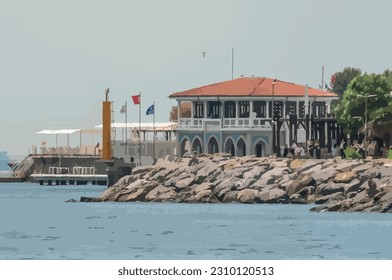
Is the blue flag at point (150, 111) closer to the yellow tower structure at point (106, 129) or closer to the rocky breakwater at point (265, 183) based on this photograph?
the yellow tower structure at point (106, 129)

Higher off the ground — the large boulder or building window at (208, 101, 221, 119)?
building window at (208, 101, 221, 119)

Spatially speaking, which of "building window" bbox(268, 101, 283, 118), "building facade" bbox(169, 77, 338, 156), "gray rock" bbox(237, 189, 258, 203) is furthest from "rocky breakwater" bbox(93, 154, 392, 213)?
"building window" bbox(268, 101, 283, 118)

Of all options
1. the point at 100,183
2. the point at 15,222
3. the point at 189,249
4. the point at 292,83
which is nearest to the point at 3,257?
the point at 189,249

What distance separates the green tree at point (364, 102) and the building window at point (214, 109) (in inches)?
657

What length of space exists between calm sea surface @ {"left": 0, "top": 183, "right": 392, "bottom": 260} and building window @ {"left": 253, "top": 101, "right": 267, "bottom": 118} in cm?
4410

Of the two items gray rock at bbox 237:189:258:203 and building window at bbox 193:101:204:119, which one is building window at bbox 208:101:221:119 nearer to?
building window at bbox 193:101:204:119

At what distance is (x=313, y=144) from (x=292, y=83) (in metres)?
30.6

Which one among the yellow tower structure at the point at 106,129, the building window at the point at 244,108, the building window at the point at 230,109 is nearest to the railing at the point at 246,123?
the building window at the point at 244,108

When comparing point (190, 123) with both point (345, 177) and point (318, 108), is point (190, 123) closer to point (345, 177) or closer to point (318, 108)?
point (318, 108)

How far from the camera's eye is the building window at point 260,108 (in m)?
171

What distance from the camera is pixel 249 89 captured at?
173 meters

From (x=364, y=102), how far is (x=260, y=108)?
1681 cm

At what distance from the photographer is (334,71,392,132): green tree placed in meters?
155

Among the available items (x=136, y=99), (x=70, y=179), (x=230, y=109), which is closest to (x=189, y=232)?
(x=230, y=109)
